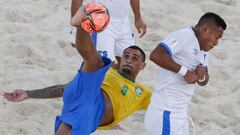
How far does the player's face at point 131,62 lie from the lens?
4371 mm

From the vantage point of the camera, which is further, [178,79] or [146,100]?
[146,100]

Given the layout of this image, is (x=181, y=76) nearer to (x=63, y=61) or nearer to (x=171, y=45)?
(x=171, y=45)

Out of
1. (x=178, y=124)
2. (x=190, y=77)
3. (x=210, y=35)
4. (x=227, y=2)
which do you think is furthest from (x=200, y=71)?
(x=227, y=2)

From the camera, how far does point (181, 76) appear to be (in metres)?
4.02

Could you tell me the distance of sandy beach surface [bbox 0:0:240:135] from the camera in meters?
4.98

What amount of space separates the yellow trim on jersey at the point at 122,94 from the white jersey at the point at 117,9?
2.38ft

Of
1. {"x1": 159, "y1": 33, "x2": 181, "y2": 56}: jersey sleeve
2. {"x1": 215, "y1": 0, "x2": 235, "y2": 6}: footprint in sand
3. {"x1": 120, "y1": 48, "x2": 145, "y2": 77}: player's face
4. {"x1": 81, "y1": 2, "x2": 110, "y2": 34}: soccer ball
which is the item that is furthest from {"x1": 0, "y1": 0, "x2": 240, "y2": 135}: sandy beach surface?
{"x1": 81, "y1": 2, "x2": 110, "y2": 34}: soccer ball

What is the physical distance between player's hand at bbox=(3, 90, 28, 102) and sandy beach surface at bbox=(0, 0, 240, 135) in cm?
44

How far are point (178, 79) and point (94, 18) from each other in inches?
36.9

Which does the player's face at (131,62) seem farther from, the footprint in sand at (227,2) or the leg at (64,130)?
the footprint in sand at (227,2)

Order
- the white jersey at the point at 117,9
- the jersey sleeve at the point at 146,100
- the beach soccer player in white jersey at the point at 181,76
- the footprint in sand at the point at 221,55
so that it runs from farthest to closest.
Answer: the footprint in sand at the point at 221,55
the white jersey at the point at 117,9
the jersey sleeve at the point at 146,100
the beach soccer player in white jersey at the point at 181,76

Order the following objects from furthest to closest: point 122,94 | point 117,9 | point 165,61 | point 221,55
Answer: point 221,55 → point 117,9 → point 122,94 → point 165,61

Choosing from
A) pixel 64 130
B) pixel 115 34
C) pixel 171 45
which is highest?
pixel 171 45

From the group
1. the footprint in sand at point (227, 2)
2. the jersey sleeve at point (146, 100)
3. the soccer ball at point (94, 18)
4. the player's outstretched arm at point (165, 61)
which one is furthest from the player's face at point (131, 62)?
the footprint in sand at point (227, 2)
